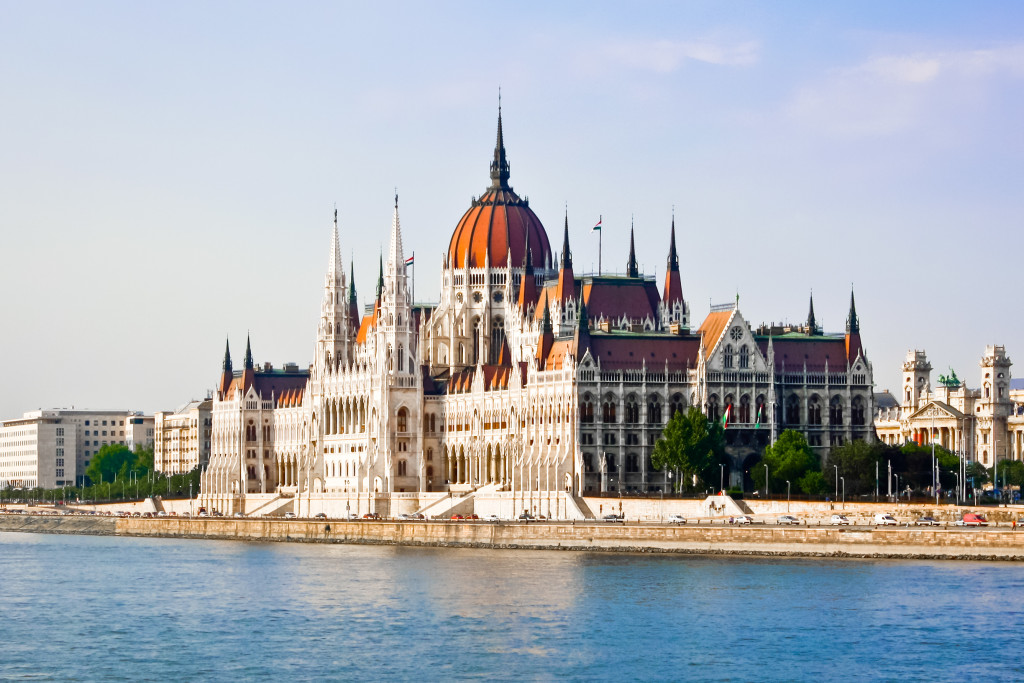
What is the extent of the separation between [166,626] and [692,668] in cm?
2639

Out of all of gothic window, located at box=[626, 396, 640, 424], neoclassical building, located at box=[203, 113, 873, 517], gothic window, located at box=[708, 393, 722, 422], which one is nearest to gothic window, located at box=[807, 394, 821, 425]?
neoclassical building, located at box=[203, 113, 873, 517]

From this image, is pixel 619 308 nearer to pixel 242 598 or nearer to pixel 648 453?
pixel 648 453

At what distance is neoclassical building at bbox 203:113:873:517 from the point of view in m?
158

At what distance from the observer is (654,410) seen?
525ft

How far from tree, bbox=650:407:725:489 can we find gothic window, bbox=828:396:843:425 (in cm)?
1371

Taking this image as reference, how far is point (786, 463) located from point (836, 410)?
1601cm

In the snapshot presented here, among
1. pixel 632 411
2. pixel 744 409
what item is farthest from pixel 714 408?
pixel 632 411

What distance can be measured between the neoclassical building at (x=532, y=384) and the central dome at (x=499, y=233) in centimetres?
16

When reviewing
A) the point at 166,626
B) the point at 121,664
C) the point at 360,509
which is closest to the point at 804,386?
the point at 360,509

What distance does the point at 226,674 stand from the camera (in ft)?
Result: 262

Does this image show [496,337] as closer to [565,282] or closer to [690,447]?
[565,282]

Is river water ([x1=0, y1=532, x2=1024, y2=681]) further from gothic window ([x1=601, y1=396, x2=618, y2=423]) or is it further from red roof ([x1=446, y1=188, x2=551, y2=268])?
red roof ([x1=446, y1=188, x2=551, y2=268])

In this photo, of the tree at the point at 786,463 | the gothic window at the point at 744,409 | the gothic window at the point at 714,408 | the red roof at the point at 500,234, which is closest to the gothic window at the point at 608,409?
the gothic window at the point at 714,408

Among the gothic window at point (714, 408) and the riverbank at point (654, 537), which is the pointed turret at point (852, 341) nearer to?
the gothic window at point (714, 408)
